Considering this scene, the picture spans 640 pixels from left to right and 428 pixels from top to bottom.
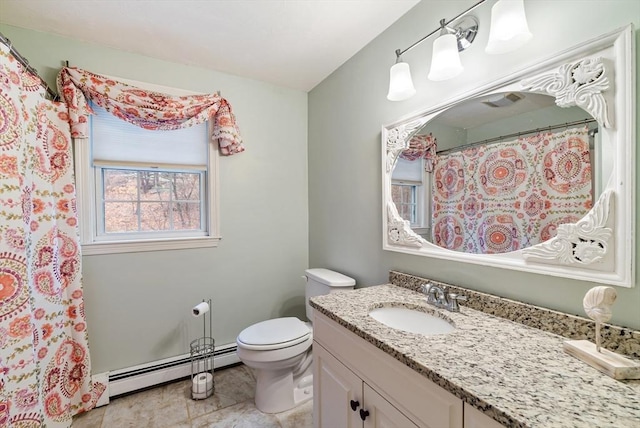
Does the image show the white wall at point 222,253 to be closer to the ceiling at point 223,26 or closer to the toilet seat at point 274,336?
the ceiling at point 223,26

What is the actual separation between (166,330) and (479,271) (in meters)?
2.06

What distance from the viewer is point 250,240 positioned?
2.27 metres

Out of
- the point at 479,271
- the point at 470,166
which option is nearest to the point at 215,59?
the point at 470,166

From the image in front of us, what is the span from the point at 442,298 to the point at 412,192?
57 centimetres

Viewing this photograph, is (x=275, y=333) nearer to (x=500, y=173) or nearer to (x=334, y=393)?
(x=334, y=393)

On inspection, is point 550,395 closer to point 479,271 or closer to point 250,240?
point 479,271

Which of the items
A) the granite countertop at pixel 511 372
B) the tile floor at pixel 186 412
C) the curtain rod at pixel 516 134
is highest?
the curtain rod at pixel 516 134

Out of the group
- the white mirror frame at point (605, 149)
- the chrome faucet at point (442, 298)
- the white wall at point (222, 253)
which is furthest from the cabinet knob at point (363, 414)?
the white wall at point (222, 253)

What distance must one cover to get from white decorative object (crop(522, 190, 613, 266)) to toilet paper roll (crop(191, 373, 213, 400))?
2.02 m

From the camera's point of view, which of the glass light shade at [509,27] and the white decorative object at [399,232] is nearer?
the glass light shade at [509,27]

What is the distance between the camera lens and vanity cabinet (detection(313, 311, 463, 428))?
2.41ft

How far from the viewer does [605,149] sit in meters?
0.84

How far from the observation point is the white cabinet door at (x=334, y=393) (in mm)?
1023

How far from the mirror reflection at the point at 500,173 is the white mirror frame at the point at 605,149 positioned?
0.03m
